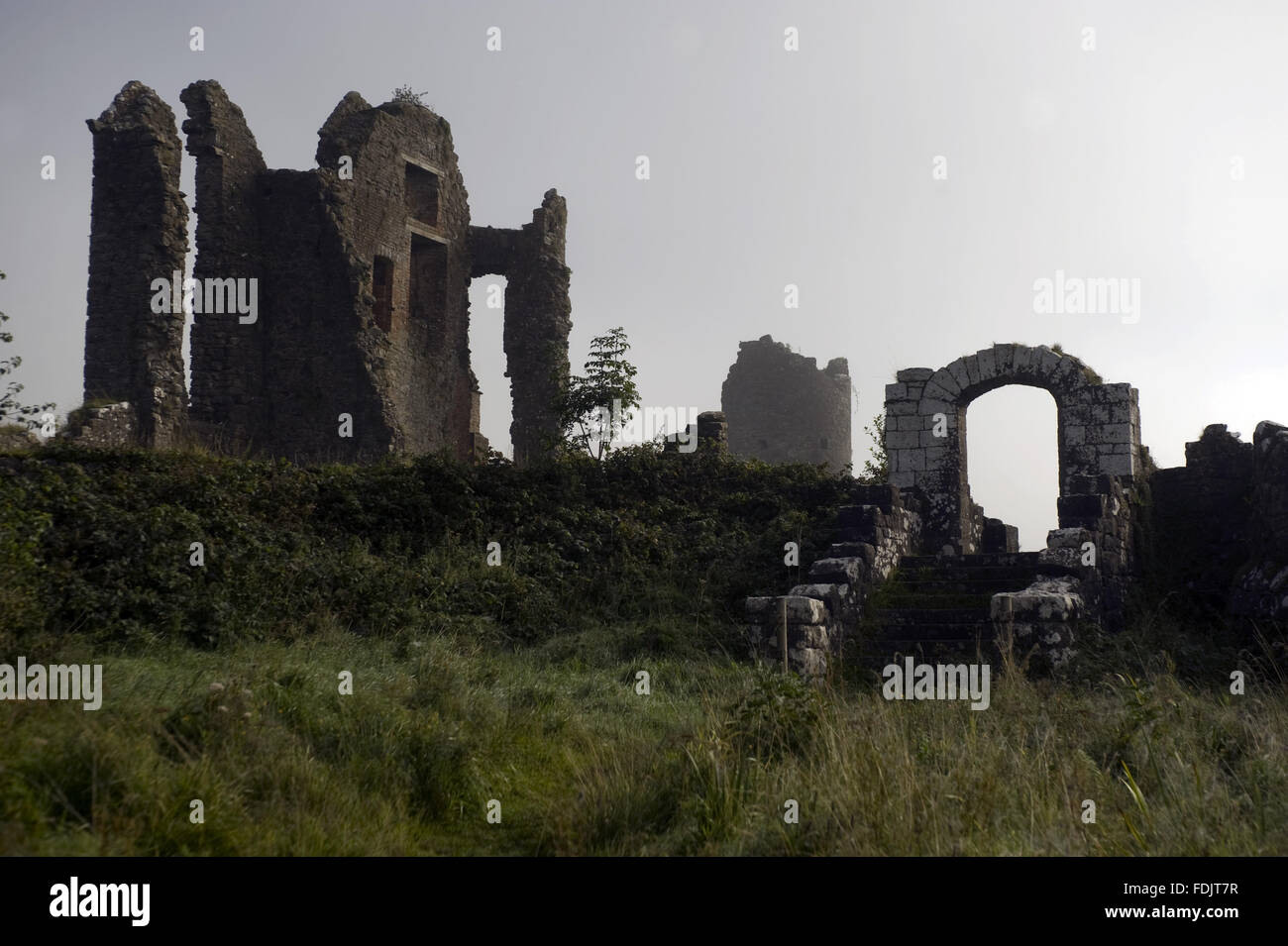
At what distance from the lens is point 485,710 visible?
741 cm

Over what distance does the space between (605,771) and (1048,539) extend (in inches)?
287

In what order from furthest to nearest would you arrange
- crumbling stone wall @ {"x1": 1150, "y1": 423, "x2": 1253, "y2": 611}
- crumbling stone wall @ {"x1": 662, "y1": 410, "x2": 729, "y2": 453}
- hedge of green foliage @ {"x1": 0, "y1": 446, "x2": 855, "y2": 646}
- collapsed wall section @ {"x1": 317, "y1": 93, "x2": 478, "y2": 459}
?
collapsed wall section @ {"x1": 317, "y1": 93, "x2": 478, "y2": 459}
crumbling stone wall @ {"x1": 662, "y1": 410, "x2": 729, "y2": 453}
crumbling stone wall @ {"x1": 1150, "y1": 423, "x2": 1253, "y2": 611}
hedge of green foliage @ {"x1": 0, "y1": 446, "x2": 855, "y2": 646}

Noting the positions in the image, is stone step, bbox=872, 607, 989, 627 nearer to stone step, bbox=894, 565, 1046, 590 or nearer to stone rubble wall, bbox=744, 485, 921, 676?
stone rubble wall, bbox=744, 485, 921, 676

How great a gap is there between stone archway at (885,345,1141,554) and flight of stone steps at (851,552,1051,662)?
130 cm

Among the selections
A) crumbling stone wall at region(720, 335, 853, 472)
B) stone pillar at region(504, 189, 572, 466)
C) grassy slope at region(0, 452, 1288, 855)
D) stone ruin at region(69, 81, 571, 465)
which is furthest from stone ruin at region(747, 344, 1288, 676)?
crumbling stone wall at region(720, 335, 853, 472)

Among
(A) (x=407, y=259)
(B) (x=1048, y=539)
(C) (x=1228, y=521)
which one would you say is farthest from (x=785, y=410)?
(B) (x=1048, y=539)

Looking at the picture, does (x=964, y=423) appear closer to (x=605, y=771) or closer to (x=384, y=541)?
(x=384, y=541)

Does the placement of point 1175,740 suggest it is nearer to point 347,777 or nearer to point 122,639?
point 347,777

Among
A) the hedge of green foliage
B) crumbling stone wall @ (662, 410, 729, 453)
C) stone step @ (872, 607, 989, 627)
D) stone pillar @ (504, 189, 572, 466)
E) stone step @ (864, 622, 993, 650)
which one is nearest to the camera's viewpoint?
the hedge of green foliage

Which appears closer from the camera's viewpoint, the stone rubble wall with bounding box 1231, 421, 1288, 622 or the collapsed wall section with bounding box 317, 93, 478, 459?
the stone rubble wall with bounding box 1231, 421, 1288, 622

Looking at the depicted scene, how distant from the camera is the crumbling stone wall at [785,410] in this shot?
106ft

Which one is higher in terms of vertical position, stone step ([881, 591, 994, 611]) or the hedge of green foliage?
the hedge of green foliage

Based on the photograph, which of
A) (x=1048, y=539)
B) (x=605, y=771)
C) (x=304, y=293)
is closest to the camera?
(x=605, y=771)

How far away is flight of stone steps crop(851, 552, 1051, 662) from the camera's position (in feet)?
35.9
